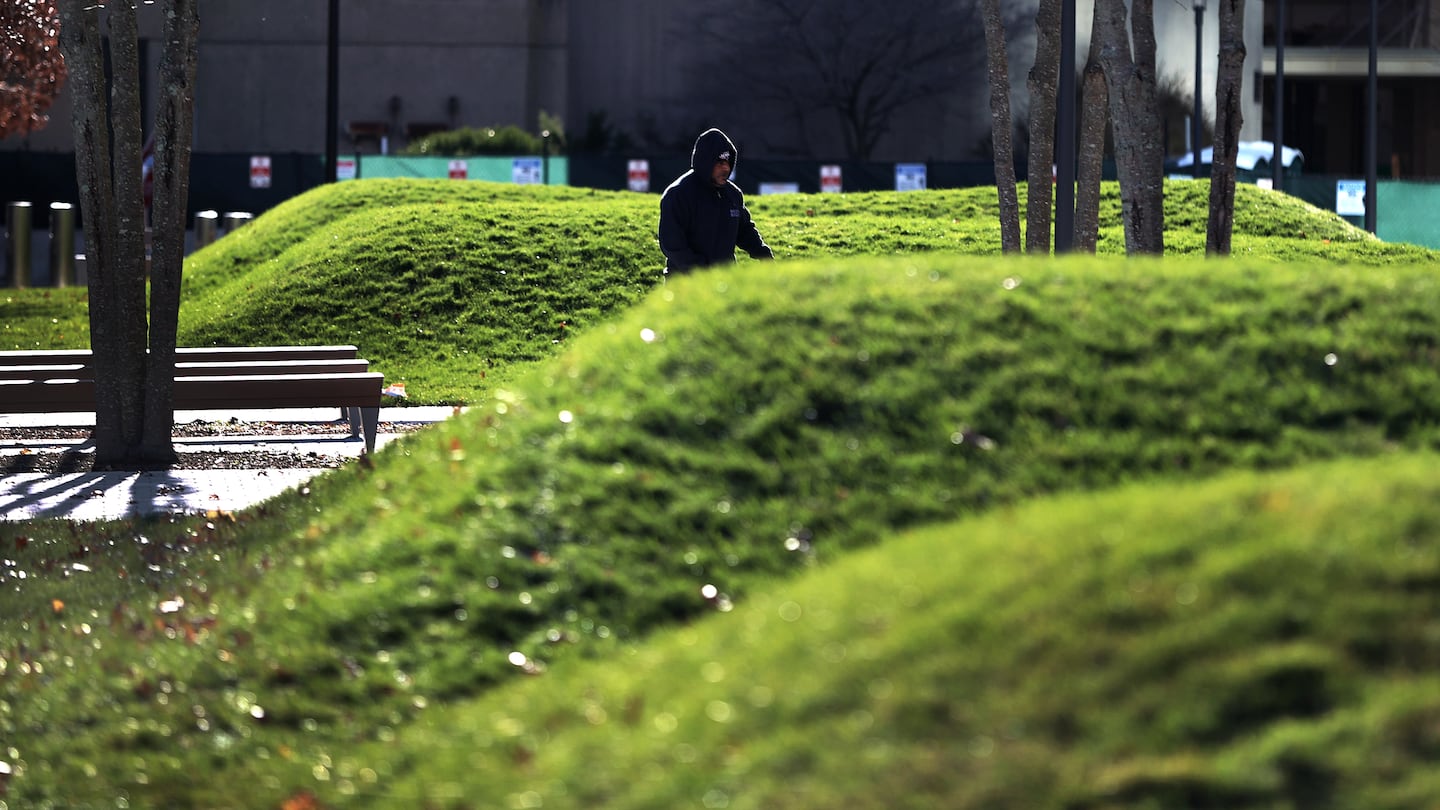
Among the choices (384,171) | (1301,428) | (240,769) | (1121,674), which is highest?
(384,171)

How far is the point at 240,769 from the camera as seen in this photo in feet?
17.9

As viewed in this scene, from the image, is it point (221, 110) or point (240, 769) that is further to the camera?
point (221, 110)

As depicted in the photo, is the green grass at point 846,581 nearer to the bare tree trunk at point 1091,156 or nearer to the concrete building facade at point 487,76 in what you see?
A: the bare tree trunk at point 1091,156

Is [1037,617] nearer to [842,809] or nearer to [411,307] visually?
[842,809]

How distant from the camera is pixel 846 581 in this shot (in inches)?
Answer: 209

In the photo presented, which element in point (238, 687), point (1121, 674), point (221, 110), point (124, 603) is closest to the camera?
point (1121, 674)

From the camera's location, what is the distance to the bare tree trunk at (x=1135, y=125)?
38.5ft

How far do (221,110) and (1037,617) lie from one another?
45.0 metres

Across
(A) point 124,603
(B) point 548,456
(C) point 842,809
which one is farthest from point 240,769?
(A) point 124,603

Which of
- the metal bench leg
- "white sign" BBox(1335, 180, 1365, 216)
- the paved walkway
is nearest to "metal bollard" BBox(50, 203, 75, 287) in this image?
the paved walkway

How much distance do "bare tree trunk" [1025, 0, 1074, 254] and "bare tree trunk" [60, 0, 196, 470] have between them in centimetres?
692

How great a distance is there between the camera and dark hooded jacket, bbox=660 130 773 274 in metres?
11.2

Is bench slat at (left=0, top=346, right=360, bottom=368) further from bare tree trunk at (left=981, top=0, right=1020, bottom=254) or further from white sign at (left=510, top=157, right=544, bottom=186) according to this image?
white sign at (left=510, top=157, right=544, bottom=186)

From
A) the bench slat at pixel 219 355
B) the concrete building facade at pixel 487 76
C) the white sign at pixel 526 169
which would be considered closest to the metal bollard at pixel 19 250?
the white sign at pixel 526 169
